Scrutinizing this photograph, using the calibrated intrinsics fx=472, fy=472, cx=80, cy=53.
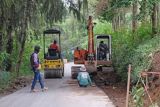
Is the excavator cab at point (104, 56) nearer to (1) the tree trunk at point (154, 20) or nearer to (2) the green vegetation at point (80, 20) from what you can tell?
(2) the green vegetation at point (80, 20)

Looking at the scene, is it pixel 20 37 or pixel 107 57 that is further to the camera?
pixel 20 37

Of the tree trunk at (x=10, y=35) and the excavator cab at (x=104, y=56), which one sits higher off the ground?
the tree trunk at (x=10, y=35)

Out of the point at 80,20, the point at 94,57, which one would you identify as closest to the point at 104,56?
the point at 94,57

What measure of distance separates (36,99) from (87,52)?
12560 mm

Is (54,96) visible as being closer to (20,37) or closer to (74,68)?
(74,68)

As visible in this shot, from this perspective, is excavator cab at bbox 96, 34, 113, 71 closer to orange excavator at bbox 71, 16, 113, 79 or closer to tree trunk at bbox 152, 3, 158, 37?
orange excavator at bbox 71, 16, 113, 79

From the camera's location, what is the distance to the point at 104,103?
16203mm

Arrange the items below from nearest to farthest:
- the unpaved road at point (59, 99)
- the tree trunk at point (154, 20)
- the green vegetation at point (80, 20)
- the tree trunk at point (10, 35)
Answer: the unpaved road at point (59, 99) → the green vegetation at point (80, 20) → the tree trunk at point (154, 20) → the tree trunk at point (10, 35)

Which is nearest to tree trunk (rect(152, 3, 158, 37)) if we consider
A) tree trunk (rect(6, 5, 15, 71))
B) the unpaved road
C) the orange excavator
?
the unpaved road

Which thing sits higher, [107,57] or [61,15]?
[61,15]

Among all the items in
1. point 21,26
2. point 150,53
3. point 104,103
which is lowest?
point 104,103

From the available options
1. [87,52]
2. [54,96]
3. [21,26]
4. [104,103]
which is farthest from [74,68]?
[104,103]

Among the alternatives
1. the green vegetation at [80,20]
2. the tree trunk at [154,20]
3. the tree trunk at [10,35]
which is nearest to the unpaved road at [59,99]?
the green vegetation at [80,20]

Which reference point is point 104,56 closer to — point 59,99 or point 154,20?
point 154,20
